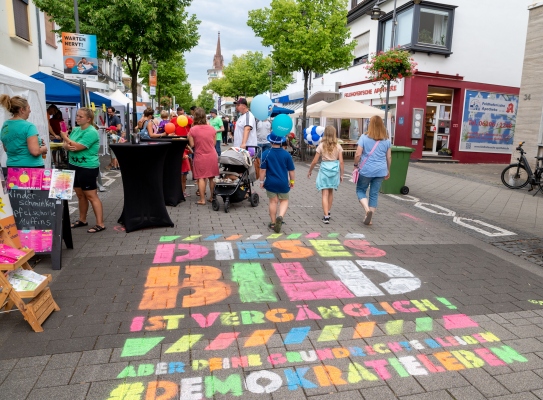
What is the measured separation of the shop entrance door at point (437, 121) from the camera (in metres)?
19.5

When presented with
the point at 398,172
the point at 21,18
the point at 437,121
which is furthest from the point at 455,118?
the point at 21,18

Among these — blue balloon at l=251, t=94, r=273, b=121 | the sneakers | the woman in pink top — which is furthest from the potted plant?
the sneakers

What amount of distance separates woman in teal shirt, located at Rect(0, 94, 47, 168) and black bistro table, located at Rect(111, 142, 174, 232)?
104cm

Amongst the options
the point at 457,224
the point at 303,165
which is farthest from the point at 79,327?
the point at 303,165

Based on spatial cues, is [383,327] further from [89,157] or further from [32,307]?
[89,157]

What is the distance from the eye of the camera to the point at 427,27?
725 inches

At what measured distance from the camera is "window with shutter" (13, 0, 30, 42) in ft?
49.3

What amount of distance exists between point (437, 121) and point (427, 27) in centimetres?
412

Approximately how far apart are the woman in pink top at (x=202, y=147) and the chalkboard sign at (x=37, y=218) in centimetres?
335

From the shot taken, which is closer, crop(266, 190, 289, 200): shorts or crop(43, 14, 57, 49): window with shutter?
crop(266, 190, 289, 200): shorts

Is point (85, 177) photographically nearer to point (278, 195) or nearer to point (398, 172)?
point (278, 195)

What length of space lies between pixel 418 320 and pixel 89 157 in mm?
4612

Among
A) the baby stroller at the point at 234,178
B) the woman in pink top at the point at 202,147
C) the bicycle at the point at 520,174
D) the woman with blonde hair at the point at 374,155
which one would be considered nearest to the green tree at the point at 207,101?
the bicycle at the point at 520,174

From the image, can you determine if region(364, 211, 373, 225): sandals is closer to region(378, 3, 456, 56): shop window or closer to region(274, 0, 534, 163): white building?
A: region(274, 0, 534, 163): white building
